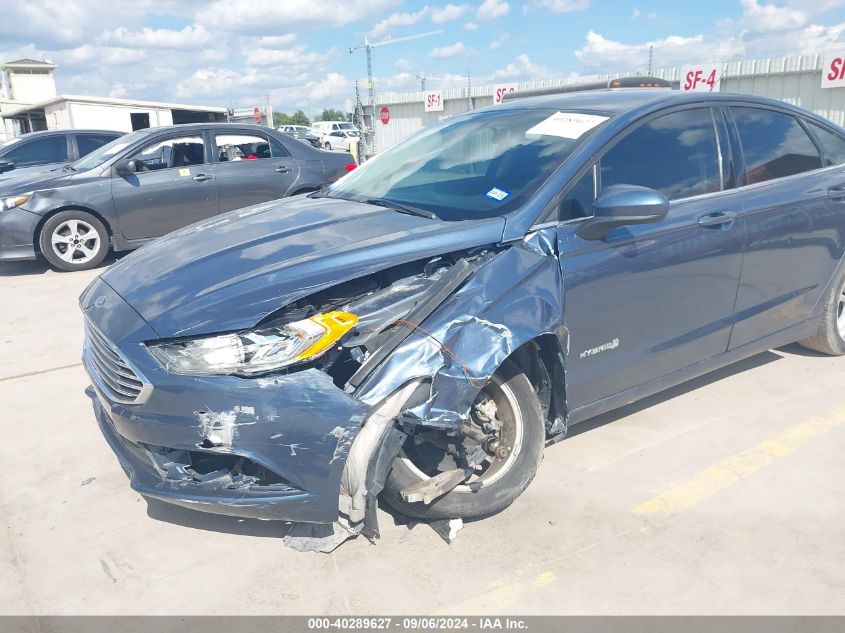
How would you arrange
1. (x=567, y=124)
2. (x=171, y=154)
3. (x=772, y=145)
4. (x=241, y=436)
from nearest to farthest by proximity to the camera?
(x=241, y=436), (x=567, y=124), (x=772, y=145), (x=171, y=154)

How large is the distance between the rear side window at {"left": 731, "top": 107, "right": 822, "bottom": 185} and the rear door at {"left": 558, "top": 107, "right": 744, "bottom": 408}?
23 cm

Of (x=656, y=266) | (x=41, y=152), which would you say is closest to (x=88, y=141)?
(x=41, y=152)

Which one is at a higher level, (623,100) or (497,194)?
(623,100)

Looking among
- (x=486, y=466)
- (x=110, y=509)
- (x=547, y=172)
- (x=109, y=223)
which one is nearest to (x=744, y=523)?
(x=486, y=466)

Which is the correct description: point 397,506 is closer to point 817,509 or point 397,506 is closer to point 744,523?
point 744,523

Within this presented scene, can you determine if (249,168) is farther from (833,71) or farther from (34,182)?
(833,71)

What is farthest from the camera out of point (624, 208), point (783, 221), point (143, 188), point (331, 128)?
point (331, 128)

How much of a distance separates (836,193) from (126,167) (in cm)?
694

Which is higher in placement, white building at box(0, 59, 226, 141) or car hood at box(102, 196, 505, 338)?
white building at box(0, 59, 226, 141)

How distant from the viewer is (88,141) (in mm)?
10555

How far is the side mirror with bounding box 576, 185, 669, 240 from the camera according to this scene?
9.67 ft

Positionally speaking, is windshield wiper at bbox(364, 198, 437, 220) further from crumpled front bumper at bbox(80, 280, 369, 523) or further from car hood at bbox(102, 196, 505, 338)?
crumpled front bumper at bbox(80, 280, 369, 523)

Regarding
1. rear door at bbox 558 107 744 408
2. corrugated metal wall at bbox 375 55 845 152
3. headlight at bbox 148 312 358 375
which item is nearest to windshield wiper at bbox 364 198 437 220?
rear door at bbox 558 107 744 408

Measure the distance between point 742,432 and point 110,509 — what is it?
3.24 m
